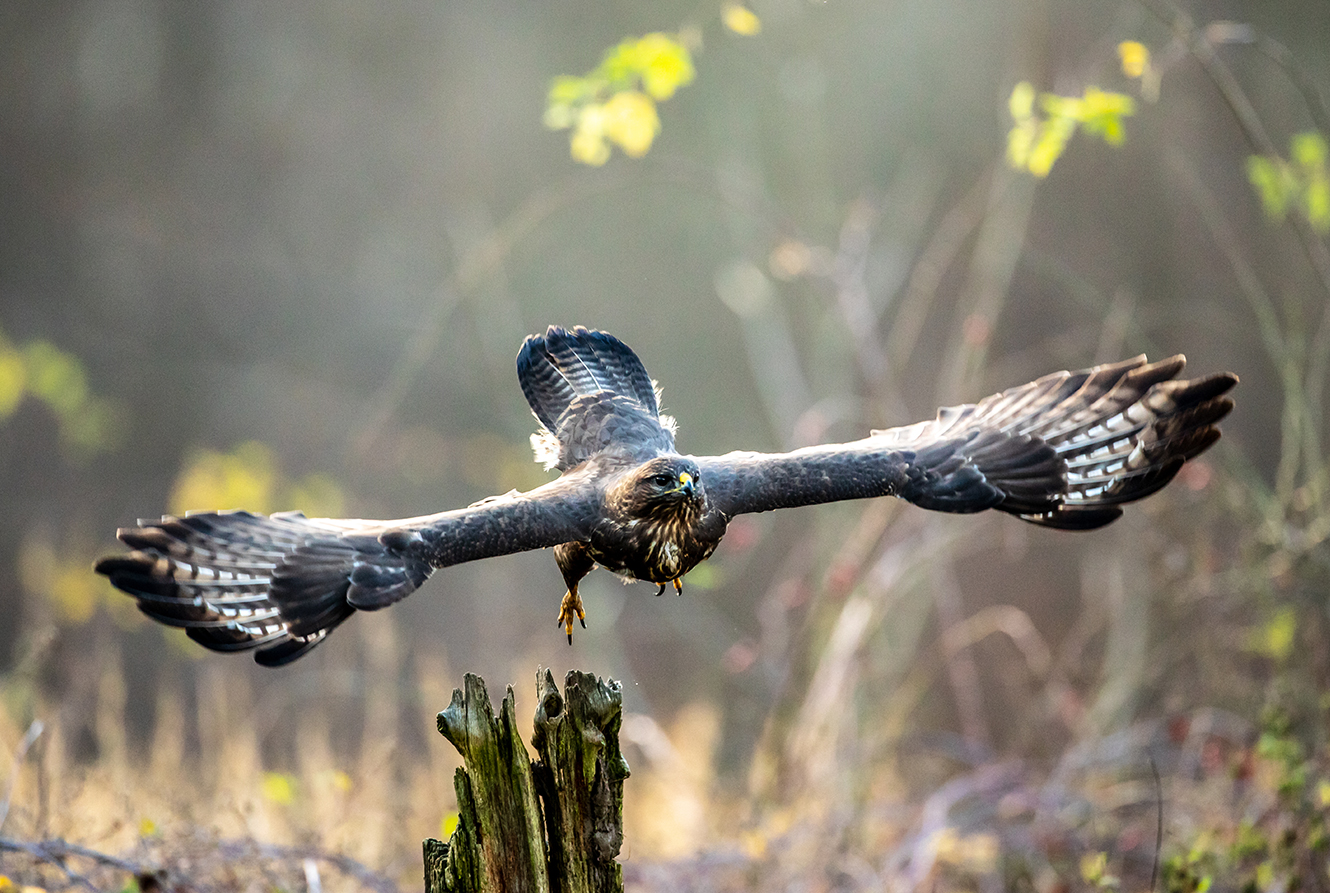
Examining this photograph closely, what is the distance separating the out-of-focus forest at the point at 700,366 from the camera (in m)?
5.87

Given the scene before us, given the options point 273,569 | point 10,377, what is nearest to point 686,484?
point 273,569

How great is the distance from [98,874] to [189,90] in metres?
9.40

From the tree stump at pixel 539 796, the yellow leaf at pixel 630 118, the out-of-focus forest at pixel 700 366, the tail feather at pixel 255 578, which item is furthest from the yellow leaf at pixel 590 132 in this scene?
the tree stump at pixel 539 796

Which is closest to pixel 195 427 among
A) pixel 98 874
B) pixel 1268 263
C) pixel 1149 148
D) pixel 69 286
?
pixel 69 286

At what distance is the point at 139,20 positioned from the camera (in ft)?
36.4

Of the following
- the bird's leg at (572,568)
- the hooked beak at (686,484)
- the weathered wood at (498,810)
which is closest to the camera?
the weathered wood at (498,810)

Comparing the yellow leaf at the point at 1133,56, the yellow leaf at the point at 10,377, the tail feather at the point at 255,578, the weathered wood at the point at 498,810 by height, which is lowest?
the weathered wood at the point at 498,810

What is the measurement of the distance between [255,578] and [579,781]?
3.83ft

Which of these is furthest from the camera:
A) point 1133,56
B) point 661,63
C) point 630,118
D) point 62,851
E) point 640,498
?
point 630,118

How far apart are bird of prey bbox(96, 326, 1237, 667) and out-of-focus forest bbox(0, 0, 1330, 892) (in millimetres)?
1294

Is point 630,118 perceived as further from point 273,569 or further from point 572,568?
point 273,569

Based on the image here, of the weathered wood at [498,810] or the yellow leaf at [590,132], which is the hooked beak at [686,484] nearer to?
the weathered wood at [498,810]

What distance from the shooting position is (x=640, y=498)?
3576 mm

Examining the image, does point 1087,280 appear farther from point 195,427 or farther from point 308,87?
point 195,427
